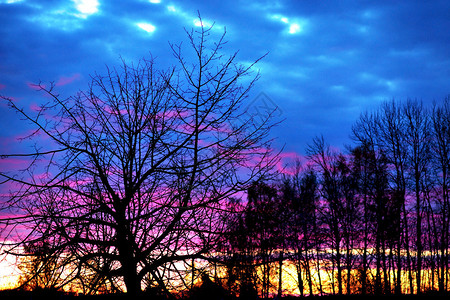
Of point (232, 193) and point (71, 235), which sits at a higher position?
point (232, 193)

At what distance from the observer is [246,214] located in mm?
7176

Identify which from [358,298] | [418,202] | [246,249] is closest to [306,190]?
[418,202]

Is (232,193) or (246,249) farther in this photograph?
(246,249)

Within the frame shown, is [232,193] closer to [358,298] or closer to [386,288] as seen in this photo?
[358,298]

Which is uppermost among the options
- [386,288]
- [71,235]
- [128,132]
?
[128,132]

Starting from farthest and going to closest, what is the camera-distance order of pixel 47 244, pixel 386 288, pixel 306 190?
pixel 306 190, pixel 386 288, pixel 47 244

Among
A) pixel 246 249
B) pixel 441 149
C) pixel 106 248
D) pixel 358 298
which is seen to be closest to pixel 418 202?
pixel 441 149

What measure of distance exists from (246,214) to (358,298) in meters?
11.9

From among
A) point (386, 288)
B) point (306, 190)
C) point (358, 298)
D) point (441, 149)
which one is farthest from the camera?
point (306, 190)

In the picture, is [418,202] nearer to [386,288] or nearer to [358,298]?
[386,288]

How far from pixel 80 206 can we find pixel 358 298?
13.6m

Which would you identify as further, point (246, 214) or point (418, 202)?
point (418, 202)

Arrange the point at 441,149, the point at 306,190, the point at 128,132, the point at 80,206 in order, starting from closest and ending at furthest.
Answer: the point at 80,206, the point at 128,132, the point at 441,149, the point at 306,190

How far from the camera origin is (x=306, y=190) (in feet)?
108
